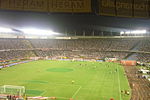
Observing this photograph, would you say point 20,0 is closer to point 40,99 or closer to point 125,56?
point 40,99

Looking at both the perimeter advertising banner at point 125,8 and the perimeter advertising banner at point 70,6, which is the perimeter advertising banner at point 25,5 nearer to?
the perimeter advertising banner at point 70,6

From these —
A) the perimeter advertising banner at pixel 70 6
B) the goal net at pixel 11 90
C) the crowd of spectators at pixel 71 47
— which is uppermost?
the perimeter advertising banner at pixel 70 6

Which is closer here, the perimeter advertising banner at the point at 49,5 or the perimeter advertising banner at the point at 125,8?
the perimeter advertising banner at the point at 125,8

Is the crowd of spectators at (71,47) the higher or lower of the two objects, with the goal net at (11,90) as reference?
higher

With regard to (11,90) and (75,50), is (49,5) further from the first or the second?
(75,50)

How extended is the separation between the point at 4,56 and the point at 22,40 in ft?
85.3

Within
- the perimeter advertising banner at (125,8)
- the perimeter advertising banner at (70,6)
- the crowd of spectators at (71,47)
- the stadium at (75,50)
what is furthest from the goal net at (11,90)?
the crowd of spectators at (71,47)

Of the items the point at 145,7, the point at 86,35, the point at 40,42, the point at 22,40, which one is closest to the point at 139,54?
the point at 86,35

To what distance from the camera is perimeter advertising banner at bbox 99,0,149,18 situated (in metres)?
6.81

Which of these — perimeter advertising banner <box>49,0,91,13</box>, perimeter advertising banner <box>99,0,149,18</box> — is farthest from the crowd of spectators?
perimeter advertising banner <box>49,0,91,13</box>

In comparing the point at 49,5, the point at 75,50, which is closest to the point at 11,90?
the point at 49,5

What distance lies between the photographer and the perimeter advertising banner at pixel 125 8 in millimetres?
6809

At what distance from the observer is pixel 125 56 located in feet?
257

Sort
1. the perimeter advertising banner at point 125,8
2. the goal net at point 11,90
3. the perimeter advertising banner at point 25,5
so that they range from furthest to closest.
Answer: the goal net at point 11,90, the perimeter advertising banner at point 25,5, the perimeter advertising banner at point 125,8
